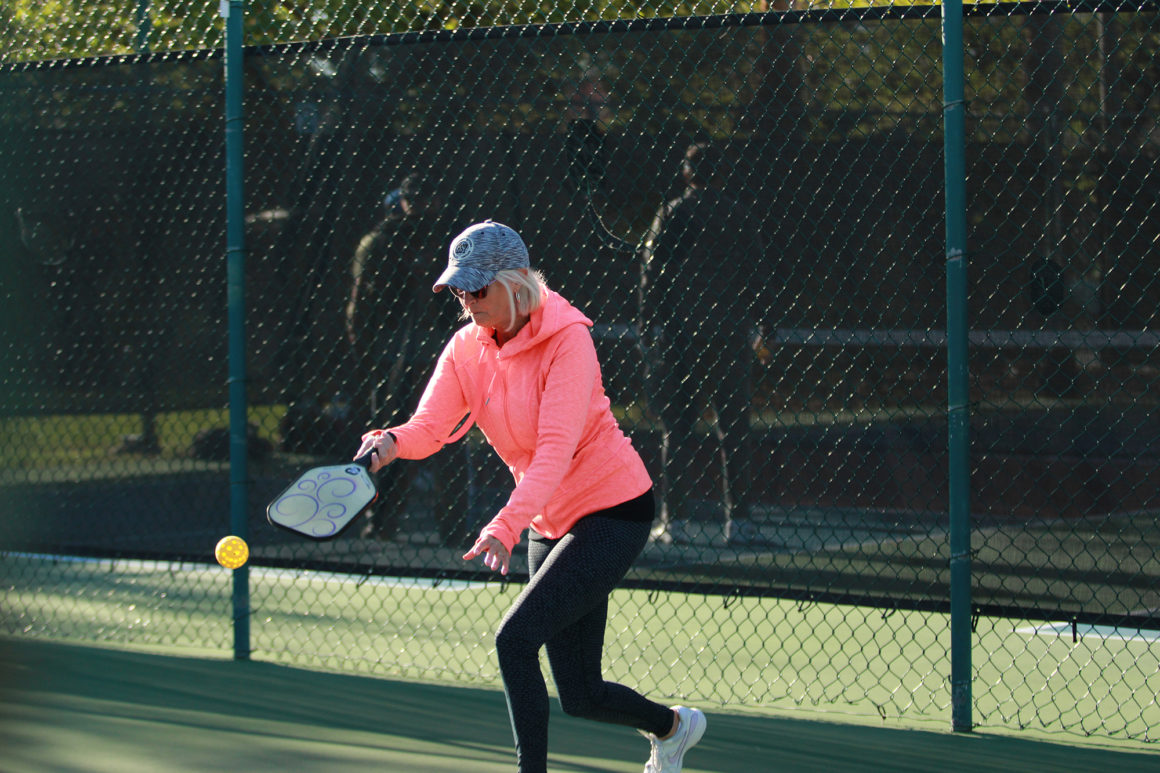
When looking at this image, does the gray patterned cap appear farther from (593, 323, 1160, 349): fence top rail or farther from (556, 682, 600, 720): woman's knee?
(593, 323, 1160, 349): fence top rail

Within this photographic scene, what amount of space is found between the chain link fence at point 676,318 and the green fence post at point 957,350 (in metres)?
0.13

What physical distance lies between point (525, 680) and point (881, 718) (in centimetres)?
178

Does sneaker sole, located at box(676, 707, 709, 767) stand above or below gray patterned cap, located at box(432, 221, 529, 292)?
below

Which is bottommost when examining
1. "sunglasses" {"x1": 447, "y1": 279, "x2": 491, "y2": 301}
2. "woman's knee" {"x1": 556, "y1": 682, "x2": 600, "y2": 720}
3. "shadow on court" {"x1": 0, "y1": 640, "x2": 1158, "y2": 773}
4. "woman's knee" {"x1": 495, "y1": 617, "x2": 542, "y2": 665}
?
"shadow on court" {"x1": 0, "y1": 640, "x2": 1158, "y2": 773}

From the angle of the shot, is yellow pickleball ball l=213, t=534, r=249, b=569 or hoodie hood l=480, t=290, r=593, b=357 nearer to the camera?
hoodie hood l=480, t=290, r=593, b=357

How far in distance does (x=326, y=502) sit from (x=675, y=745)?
1.22m

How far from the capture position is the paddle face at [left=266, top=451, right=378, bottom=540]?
9.98ft

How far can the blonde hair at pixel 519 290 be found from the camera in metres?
3.11

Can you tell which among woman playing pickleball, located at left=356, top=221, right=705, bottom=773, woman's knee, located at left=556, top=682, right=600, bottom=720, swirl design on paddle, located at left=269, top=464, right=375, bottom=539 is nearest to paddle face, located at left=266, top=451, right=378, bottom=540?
swirl design on paddle, located at left=269, top=464, right=375, bottom=539

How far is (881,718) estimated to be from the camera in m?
4.33

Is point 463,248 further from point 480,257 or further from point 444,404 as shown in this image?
point 444,404

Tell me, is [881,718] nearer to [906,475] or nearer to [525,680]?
[906,475]

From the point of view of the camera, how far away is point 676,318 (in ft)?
15.1

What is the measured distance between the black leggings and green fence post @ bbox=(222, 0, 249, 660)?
6.63 ft
